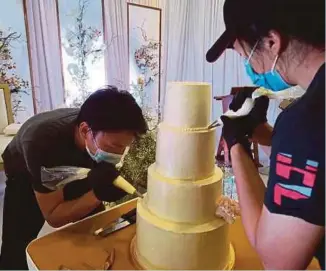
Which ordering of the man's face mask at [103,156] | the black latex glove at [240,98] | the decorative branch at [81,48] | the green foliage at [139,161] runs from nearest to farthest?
the black latex glove at [240,98] → the man's face mask at [103,156] → the green foliage at [139,161] → the decorative branch at [81,48]

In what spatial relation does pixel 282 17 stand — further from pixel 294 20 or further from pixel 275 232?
pixel 275 232

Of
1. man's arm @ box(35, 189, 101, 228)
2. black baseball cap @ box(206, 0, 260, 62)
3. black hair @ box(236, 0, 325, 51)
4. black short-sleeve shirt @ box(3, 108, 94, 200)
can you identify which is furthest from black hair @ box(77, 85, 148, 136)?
black hair @ box(236, 0, 325, 51)

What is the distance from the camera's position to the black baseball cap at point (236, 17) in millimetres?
575

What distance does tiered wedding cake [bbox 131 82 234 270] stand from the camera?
867 millimetres

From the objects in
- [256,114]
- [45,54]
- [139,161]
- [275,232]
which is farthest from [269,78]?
[45,54]

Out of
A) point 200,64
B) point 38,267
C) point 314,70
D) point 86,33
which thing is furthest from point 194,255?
point 200,64

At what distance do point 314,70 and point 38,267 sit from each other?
884 mm

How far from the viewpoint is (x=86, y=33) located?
3137mm

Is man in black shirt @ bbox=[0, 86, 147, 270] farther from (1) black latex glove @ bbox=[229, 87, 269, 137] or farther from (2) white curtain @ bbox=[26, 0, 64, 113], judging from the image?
(2) white curtain @ bbox=[26, 0, 64, 113]

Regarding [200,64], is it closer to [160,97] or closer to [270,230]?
[160,97]

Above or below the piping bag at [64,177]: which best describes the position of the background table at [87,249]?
below

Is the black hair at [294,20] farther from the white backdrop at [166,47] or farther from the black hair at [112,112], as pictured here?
the white backdrop at [166,47]

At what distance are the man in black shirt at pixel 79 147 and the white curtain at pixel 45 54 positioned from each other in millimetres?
1907

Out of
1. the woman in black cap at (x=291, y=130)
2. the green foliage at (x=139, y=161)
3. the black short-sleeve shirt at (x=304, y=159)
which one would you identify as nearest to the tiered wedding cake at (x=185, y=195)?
the woman in black cap at (x=291, y=130)
